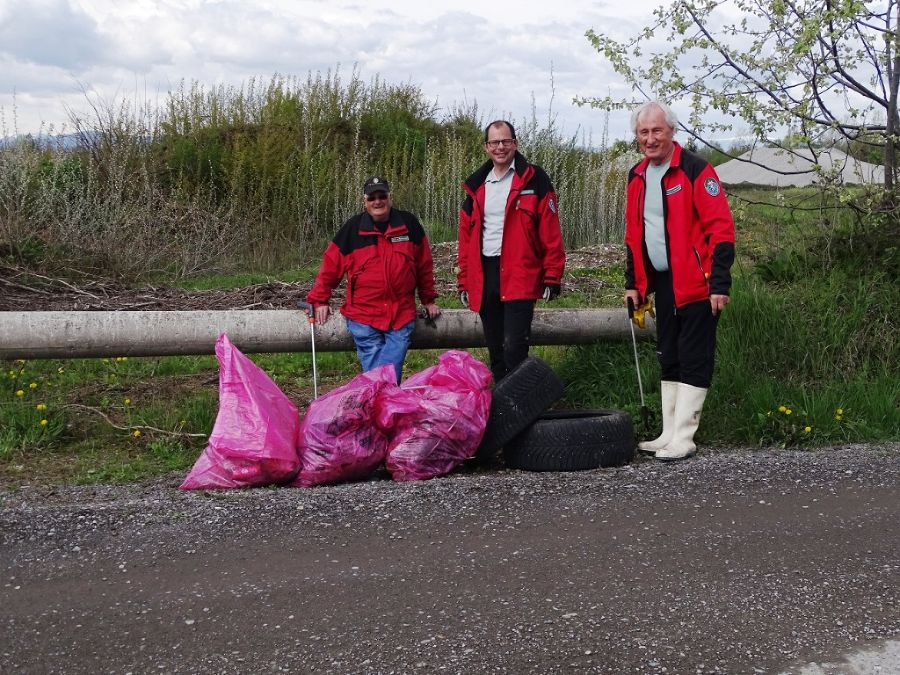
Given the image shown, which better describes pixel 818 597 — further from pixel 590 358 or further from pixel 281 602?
pixel 590 358

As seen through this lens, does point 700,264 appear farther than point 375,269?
No

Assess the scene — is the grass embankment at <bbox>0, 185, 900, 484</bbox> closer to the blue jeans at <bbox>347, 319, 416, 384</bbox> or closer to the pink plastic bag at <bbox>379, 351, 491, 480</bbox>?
the blue jeans at <bbox>347, 319, 416, 384</bbox>

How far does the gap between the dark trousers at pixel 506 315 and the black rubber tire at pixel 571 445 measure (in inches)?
28.3

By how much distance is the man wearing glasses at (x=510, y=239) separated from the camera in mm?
6188

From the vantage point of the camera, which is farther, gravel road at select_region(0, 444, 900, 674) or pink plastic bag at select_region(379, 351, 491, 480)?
pink plastic bag at select_region(379, 351, 491, 480)

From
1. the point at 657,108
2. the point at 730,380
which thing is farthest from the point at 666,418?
the point at 657,108

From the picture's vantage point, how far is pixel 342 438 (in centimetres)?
543

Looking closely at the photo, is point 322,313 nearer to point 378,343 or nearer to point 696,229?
point 378,343

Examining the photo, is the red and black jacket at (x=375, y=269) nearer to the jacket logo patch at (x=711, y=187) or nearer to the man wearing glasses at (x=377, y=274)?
the man wearing glasses at (x=377, y=274)

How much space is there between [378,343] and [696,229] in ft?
7.16

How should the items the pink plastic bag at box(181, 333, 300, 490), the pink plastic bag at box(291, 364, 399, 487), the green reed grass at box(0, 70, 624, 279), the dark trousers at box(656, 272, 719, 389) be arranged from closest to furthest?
the pink plastic bag at box(181, 333, 300, 490)
the pink plastic bag at box(291, 364, 399, 487)
the dark trousers at box(656, 272, 719, 389)
the green reed grass at box(0, 70, 624, 279)

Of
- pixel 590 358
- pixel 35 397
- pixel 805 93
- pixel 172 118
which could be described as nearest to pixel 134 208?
pixel 172 118

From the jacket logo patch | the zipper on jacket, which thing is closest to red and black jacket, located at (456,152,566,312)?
the zipper on jacket

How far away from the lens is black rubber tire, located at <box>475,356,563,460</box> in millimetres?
5652
